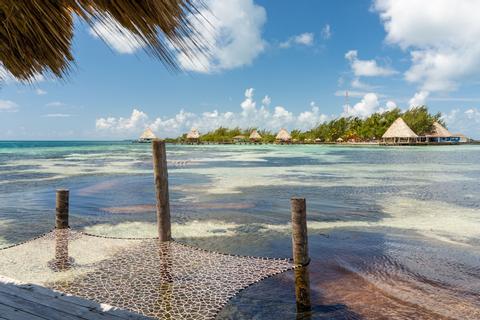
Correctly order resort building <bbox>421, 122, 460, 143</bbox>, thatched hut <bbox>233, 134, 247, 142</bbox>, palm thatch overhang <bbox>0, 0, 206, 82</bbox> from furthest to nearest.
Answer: thatched hut <bbox>233, 134, 247, 142</bbox>, resort building <bbox>421, 122, 460, 143</bbox>, palm thatch overhang <bbox>0, 0, 206, 82</bbox>

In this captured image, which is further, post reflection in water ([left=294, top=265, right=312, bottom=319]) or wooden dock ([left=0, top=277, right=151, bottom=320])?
post reflection in water ([left=294, top=265, right=312, bottom=319])

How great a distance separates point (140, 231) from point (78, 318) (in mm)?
6761

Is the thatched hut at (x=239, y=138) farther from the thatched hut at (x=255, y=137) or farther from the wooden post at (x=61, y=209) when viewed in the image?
the wooden post at (x=61, y=209)

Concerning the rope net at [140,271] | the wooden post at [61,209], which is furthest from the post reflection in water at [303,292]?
the wooden post at [61,209]

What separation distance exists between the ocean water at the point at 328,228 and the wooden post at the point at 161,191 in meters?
1.54

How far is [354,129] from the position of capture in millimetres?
83500

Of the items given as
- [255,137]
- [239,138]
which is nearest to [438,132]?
[255,137]

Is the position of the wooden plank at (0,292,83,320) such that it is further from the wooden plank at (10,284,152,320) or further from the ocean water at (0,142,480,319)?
the ocean water at (0,142,480,319)

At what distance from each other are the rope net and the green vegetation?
245 ft

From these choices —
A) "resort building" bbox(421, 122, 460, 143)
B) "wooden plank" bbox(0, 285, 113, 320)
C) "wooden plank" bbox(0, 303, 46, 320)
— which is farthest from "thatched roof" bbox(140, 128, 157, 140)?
"wooden plank" bbox(0, 303, 46, 320)

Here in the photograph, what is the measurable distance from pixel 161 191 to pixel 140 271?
4.39 feet

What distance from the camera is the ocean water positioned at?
17.6 ft

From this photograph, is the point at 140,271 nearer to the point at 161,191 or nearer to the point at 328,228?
the point at 161,191

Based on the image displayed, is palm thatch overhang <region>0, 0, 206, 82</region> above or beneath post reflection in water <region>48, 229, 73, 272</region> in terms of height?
above
